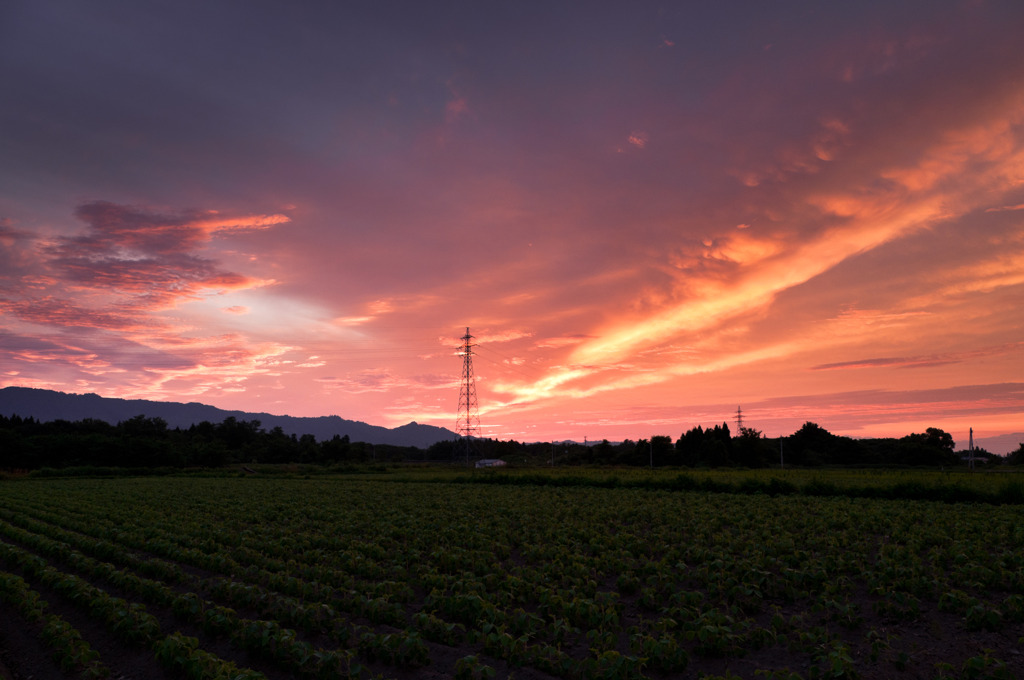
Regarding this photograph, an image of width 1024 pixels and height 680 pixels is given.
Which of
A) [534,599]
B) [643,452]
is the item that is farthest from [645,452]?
[534,599]

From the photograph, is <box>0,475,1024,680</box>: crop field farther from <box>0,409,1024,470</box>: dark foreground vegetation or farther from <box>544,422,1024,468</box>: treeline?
<box>544,422,1024,468</box>: treeline

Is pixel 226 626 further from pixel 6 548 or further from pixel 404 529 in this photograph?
pixel 6 548

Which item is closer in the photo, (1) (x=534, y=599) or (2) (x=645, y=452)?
(1) (x=534, y=599)

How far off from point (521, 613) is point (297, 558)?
986 centimetres

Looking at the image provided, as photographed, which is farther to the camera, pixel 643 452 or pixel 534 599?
pixel 643 452

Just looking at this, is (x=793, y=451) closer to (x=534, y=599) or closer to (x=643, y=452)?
(x=643, y=452)

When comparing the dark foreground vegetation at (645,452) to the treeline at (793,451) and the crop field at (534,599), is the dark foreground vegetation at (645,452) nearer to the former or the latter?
the treeline at (793,451)

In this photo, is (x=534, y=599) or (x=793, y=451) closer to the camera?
(x=534, y=599)

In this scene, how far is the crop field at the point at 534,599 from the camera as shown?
959 cm

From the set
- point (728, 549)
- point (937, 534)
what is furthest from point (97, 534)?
point (937, 534)

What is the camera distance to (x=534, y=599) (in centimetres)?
1309

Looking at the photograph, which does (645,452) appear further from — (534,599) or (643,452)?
(534,599)

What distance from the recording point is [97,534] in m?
23.4

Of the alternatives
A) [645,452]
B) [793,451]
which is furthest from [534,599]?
[793,451]
